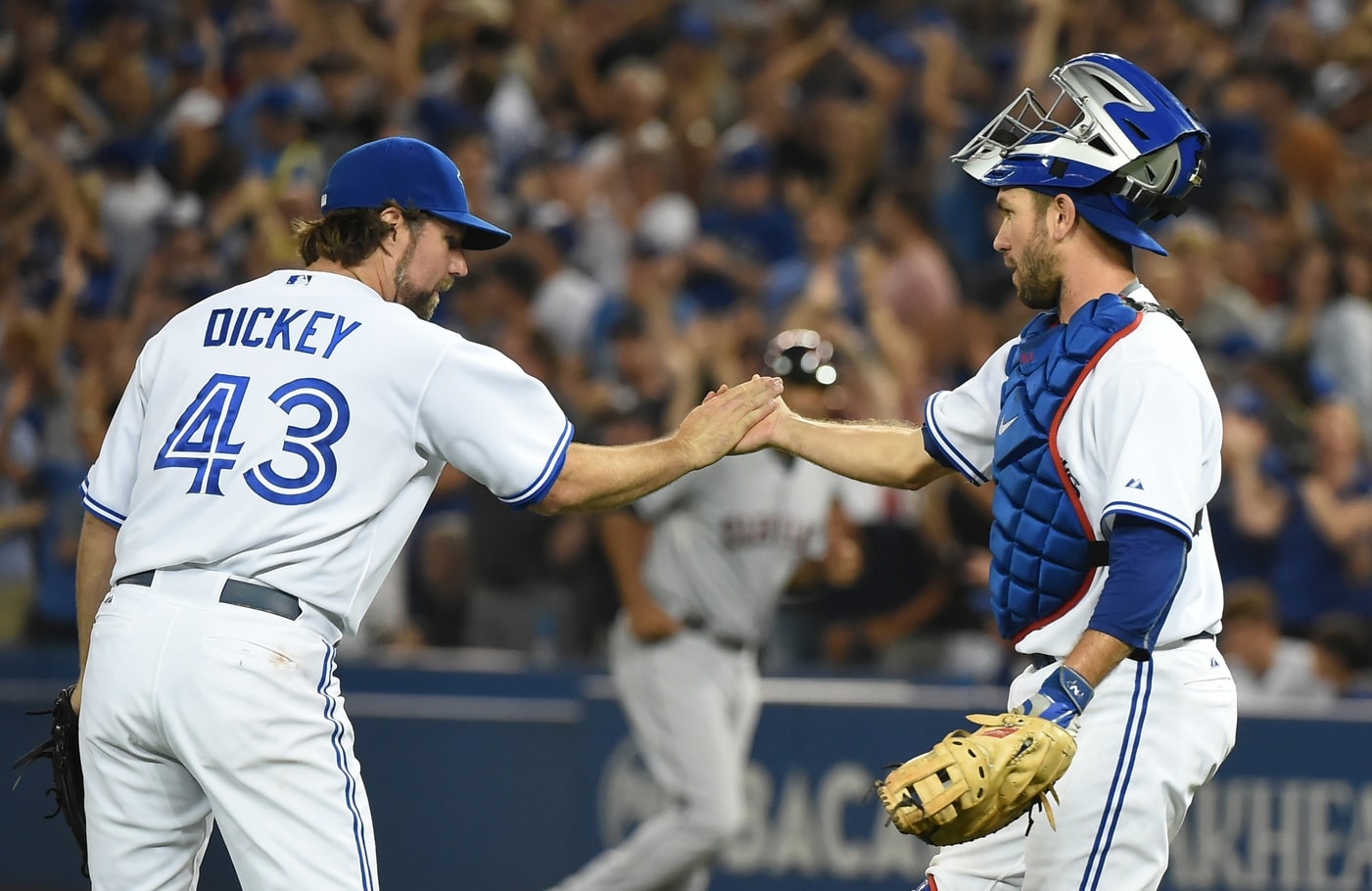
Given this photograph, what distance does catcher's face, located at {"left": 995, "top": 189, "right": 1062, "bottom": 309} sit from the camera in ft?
14.0


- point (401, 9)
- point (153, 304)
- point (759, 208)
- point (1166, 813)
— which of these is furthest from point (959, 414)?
point (401, 9)

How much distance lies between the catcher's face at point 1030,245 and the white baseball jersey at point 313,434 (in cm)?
112

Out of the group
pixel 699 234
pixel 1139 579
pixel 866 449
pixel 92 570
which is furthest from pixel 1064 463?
pixel 699 234

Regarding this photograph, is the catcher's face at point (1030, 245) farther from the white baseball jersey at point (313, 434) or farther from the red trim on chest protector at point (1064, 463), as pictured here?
the white baseball jersey at point (313, 434)

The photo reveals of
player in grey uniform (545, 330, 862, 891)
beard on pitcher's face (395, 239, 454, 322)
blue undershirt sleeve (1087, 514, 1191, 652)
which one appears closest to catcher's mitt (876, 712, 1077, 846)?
blue undershirt sleeve (1087, 514, 1191, 652)

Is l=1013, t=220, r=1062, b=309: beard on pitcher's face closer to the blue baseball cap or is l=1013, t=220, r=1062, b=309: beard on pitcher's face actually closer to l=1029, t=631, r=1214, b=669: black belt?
l=1029, t=631, r=1214, b=669: black belt

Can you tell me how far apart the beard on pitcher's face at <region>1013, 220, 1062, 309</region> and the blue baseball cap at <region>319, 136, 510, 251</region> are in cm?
127

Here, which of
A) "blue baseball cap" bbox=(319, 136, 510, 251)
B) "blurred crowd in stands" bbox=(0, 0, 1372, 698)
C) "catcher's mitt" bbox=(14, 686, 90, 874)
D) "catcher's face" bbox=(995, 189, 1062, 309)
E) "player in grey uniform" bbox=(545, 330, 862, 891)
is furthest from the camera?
"blurred crowd in stands" bbox=(0, 0, 1372, 698)

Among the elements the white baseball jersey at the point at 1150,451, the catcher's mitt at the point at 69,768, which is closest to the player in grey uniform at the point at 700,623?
the catcher's mitt at the point at 69,768

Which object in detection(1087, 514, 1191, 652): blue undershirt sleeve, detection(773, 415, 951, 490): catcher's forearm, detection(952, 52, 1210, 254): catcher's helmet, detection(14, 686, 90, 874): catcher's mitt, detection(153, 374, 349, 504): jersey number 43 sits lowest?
detection(14, 686, 90, 874): catcher's mitt

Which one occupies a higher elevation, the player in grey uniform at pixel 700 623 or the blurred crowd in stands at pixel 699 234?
the blurred crowd in stands at pixel 699 234

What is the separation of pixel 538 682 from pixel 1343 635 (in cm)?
367

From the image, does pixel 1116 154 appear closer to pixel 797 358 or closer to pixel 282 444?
pixel 282 444

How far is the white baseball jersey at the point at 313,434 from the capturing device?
405cm
